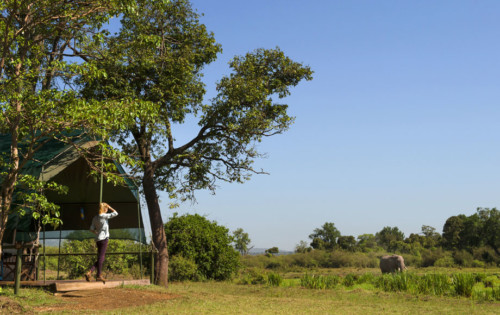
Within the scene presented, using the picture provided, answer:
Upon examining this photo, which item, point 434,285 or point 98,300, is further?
point 434,285

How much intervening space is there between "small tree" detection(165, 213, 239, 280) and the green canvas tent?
130 inches

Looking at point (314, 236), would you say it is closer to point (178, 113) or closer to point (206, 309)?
point (178, 113)

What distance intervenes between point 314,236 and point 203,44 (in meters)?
45.9

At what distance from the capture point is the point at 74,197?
17469mm

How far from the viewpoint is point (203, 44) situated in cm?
1931

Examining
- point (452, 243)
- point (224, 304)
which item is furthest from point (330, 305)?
point (452, 243)

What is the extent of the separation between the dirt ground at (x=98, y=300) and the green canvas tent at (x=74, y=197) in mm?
3411

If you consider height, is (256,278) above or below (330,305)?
above

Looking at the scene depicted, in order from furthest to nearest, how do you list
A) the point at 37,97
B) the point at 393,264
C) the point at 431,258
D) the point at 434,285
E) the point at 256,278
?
1. the point at 431,258
2. the point at 393,264
3. the point at 256,278
4. the point at 434,285
5. the point at 37,97

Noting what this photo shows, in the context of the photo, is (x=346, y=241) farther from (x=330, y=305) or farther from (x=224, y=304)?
(x=224, y=304)

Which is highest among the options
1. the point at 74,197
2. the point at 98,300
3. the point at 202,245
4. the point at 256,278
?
the point at 74,197

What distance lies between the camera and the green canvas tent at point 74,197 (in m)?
14.4

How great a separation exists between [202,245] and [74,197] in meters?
7.07

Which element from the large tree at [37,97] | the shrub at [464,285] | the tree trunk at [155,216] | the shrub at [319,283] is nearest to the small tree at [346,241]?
the shrub at [319,283]
